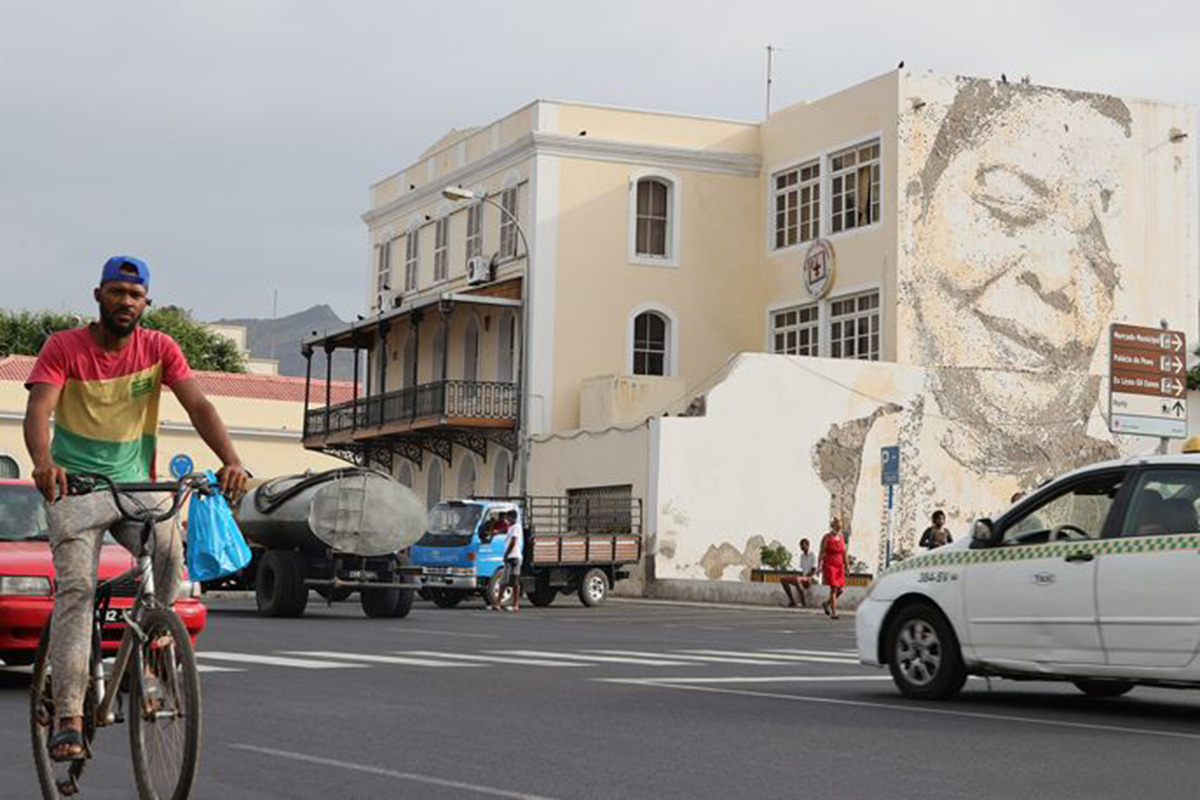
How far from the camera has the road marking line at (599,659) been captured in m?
19.0

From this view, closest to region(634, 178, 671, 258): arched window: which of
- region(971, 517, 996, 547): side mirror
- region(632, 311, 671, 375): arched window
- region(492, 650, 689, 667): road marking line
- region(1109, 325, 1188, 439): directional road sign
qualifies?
region(632, 311, 671, 375): arched window

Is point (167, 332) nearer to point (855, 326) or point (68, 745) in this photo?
point (855, 326)

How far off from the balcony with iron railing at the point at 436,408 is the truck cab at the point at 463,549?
50.3 ft

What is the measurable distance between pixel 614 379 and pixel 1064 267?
11.3m

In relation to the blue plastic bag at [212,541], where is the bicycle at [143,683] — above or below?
below

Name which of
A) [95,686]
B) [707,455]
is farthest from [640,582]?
[95,686]

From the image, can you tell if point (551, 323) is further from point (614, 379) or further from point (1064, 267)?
point (1064, 267)

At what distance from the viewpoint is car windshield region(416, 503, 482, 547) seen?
1451 inches

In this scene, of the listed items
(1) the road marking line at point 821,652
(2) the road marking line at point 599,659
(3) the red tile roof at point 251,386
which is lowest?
(2) the road marking line at point 599,659

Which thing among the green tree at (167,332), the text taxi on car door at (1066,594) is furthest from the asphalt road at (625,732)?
the green tree at (167,332)

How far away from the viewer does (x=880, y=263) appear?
1921 inches

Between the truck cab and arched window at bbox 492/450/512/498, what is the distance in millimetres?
16097

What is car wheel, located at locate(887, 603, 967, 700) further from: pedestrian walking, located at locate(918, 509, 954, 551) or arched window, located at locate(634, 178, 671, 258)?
arched window, located at locate(634, 178, 671, 258)

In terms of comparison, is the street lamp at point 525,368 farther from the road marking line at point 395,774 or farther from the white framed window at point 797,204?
the road marking line at point 395,774
